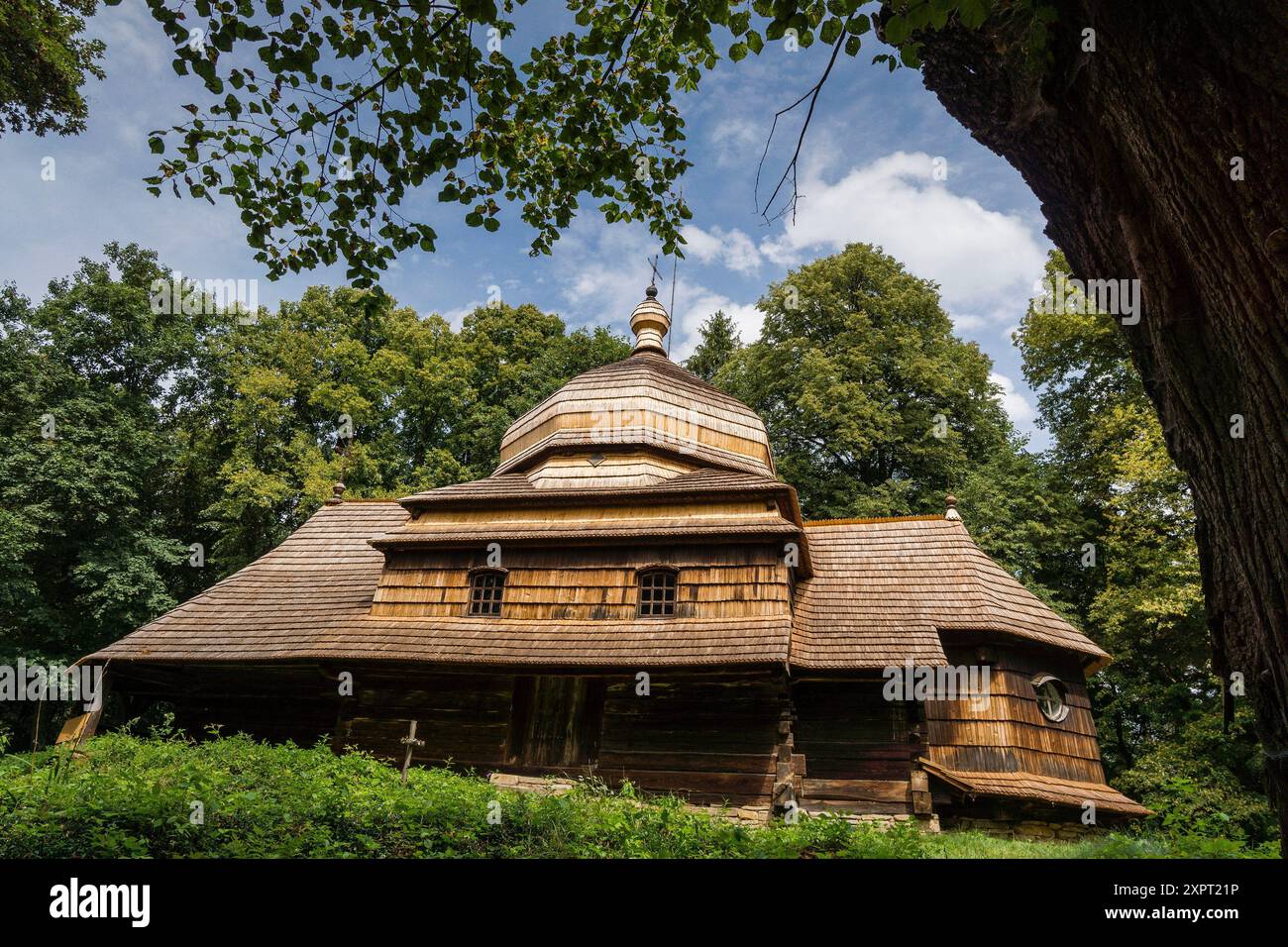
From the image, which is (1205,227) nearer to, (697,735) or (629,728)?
(697,735)

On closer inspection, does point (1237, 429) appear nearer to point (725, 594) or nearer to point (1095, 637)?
point (725, 594)

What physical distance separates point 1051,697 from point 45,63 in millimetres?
20626

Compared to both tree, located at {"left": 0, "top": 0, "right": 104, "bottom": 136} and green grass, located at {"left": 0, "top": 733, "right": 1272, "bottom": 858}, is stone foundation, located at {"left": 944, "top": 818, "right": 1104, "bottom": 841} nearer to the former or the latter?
green grass, located at {"left": 0, "top": 733, "right": 1272, "bottom": 858}

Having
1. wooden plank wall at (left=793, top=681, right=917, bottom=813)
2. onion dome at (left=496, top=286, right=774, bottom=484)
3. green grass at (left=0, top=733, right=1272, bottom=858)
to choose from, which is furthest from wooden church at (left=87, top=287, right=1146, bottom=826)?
green grass at (left=0, top=733, right=1272, bottom=858)

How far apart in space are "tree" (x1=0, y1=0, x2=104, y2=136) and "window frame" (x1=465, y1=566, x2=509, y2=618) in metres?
10.5

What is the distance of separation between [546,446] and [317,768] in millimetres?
8355

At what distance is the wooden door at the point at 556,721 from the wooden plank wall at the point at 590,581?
1160 mm

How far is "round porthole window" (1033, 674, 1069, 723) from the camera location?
14.1m

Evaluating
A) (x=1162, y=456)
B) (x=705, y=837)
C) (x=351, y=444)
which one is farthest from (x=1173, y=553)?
(x=351, y=444)

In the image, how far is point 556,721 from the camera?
12.8 meters

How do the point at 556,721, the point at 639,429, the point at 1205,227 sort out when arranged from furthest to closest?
the point at 639,429 → the point at 556,721 → the point at 1205,227

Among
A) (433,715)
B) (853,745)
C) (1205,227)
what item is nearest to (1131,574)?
(853,745)

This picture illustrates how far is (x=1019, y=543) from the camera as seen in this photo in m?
21.1

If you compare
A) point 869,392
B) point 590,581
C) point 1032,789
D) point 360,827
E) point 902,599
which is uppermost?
point 869,392
